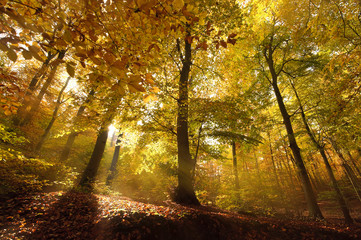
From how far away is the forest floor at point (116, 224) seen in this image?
3176 millimetres

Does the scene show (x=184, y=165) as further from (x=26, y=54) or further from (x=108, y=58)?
(x=26, y=54)

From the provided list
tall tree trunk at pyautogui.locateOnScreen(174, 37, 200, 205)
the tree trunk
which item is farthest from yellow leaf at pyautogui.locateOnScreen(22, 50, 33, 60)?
the tree trunk

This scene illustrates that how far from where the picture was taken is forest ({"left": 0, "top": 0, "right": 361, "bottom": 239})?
162 centimetres

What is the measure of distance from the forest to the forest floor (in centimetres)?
3

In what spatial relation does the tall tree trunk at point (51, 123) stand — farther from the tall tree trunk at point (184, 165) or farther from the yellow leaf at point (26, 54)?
the yellow leaf at point (26, 54)

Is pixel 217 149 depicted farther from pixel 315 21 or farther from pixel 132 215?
pixel 315 21

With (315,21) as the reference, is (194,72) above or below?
above

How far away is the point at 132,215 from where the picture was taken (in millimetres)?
3834

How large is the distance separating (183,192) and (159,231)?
256 cm

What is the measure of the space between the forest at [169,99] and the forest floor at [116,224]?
3 centimetres

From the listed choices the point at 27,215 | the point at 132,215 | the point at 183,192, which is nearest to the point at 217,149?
the point at 183,192

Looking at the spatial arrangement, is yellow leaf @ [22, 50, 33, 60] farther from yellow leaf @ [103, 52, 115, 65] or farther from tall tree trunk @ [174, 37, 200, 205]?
tall tree trunk @ [174, 37, 200, 205]

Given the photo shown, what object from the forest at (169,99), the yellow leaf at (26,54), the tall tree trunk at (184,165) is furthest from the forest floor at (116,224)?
the yellow leaf at (26,54)

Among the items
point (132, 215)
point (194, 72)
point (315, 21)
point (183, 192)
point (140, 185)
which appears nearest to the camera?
point (315, 21)
